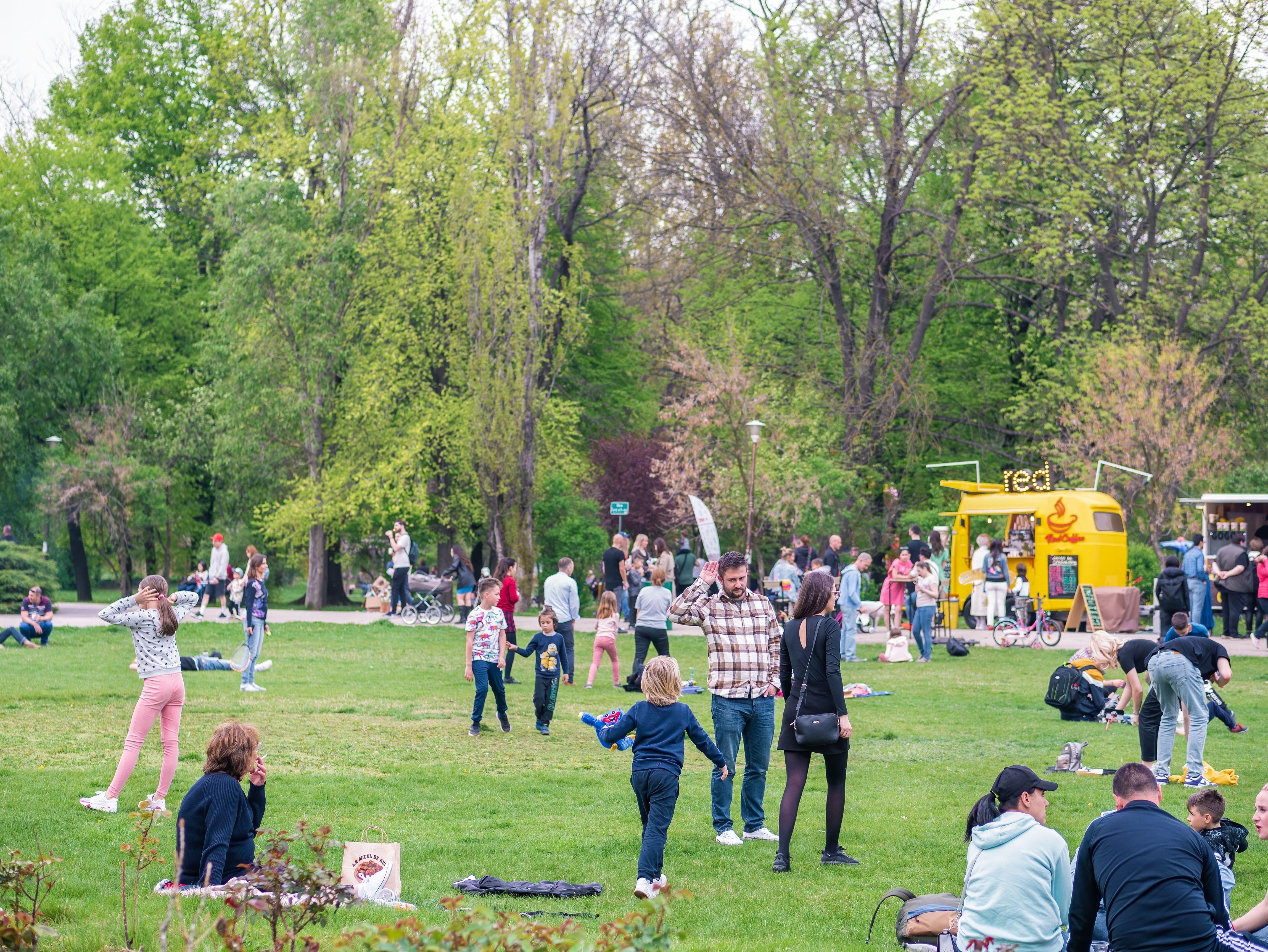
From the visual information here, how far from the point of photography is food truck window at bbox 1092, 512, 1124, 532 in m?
28.9

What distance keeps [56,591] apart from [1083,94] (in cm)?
3581

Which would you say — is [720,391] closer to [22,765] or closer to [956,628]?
[956,628]

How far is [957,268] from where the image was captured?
40219 millimetres

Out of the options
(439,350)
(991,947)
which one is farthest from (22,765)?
(439,350)

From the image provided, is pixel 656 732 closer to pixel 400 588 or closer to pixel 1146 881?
pixel 1146 881

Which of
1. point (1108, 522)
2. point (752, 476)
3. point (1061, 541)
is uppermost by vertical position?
point (752, 476)

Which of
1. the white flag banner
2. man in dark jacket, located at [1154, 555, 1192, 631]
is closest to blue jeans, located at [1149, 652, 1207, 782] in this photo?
man in dark jacket, located at [1154, 555, 1192, 631]

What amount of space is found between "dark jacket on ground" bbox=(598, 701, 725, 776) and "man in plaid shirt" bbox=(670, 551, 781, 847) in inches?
31.2

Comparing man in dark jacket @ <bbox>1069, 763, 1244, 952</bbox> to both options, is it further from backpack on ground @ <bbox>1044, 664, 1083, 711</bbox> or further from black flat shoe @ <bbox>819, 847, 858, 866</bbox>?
backpack on ground @ <bbox>1044, 664, 1083, 711</bbox>

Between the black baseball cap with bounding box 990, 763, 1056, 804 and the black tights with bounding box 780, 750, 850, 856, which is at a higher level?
the black baseball cap with bounding box 990, 763, 1056, 804

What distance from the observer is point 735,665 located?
9070 mm

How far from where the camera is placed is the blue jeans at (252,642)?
1772cm

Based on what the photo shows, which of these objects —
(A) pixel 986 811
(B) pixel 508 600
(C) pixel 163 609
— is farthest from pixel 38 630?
(A) pixel 986 811

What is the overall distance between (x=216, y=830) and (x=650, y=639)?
34.4 feet
